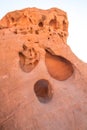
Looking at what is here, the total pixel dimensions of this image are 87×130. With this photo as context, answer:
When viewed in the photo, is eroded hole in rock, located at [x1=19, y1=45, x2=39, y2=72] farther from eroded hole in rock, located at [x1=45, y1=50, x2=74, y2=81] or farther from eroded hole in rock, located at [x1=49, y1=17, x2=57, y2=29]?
eroded hole in rock, located at [x1=49, y1=17, x2=57, y2=29]

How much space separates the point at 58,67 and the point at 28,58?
1.41 m

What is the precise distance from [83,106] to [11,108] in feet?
8.45

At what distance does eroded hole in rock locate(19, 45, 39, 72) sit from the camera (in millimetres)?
8539

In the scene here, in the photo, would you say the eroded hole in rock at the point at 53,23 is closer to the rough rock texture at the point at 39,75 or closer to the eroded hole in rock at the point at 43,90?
the rough rock texture at the point at 39,75

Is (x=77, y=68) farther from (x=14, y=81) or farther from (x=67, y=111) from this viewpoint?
(x=14, y=81)

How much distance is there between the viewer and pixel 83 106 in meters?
8.71

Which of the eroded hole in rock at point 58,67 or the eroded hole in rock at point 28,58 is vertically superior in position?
the eroded hole in rock at point 28,58

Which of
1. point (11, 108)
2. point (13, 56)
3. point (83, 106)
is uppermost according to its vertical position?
point (13, 56)

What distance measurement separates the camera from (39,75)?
8406 millimetres

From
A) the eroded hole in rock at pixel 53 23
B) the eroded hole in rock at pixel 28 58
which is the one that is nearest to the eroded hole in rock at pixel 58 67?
the eroded hole in rock at pixel 28 58

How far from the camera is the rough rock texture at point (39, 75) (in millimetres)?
7656

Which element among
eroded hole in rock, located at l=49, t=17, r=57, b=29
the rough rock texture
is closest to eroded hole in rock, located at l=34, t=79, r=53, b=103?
the rough rock texture

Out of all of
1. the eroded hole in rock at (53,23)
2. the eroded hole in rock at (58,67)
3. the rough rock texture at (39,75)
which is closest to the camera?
the rough rock texture at (39,75)

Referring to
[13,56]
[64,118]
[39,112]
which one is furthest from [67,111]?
[13,56]
